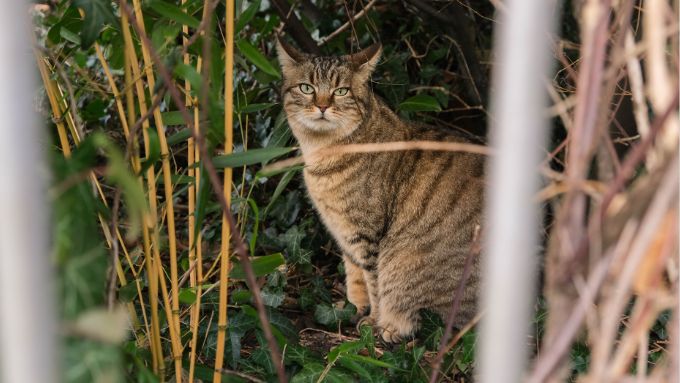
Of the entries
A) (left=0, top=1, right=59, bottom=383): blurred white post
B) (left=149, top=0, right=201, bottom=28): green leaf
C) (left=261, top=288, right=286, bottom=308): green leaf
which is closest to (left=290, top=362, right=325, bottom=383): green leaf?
(left=261, top=288, right=286, bottom=308): green leaf

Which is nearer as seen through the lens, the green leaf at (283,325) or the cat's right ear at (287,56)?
the green leaf at (283,325)

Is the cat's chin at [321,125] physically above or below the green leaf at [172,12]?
below

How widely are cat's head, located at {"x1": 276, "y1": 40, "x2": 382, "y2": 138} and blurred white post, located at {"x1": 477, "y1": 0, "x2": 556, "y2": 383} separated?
1767 mm

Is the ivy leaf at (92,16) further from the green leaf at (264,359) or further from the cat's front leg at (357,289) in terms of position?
the cat's front leg at (357,289)

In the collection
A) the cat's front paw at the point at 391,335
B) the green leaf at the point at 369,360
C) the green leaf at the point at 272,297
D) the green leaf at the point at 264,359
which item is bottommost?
the cat's front paw at the point at 391,335

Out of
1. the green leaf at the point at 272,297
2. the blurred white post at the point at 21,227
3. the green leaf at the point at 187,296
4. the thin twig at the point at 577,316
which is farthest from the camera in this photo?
the green leaf at the point at 272,297

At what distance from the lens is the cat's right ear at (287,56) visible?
255cm

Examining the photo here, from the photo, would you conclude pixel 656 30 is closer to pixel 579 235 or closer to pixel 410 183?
pixel 579 235

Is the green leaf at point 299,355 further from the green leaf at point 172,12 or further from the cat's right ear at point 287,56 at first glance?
the cat's right ear at point 287,56

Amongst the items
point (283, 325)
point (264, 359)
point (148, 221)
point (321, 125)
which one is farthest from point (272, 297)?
point (148, 221)

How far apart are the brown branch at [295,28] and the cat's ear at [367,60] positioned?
34cm

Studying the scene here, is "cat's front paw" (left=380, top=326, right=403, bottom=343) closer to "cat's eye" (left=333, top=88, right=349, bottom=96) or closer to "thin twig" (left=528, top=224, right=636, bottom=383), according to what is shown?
"cat's eye" (left=333, top=88, right=349, bottom=96)

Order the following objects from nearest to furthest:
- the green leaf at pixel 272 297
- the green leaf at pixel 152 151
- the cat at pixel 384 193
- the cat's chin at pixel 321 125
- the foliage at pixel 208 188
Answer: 1. the foliage at pixel 208 188
2. the green leaf at pixel 152 151
3. the green leaf at pixel 272 297
4. the cat at pixel 384 193
5. the cat's chin at pixel 321 125

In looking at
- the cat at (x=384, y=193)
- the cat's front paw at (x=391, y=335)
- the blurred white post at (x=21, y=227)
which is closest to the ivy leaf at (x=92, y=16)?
the blurred white post at (x=21, y=227)
